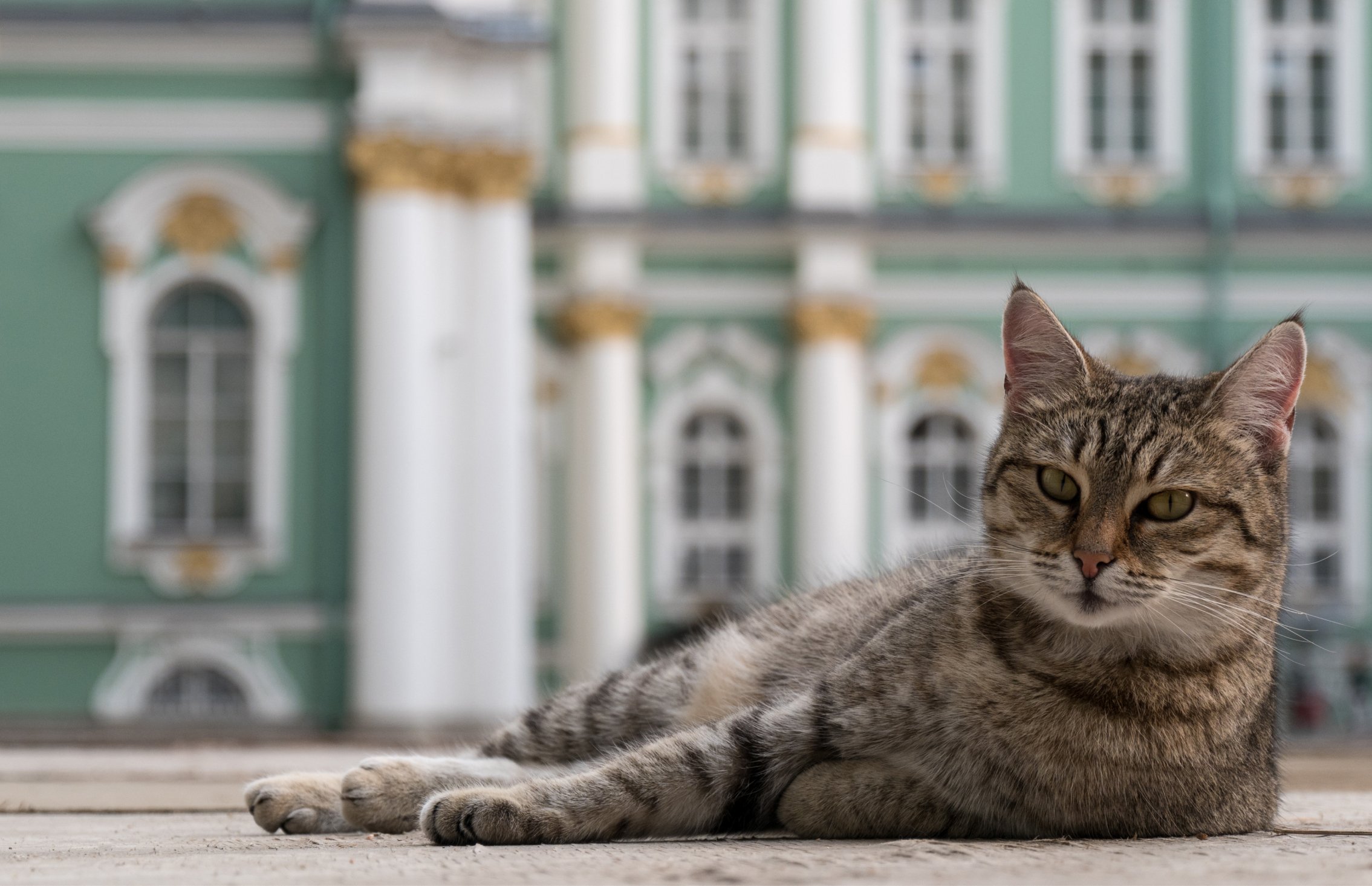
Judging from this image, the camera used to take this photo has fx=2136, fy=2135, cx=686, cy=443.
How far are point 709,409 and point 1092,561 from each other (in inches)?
855

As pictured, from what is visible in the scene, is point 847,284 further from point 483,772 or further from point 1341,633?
point 483,772

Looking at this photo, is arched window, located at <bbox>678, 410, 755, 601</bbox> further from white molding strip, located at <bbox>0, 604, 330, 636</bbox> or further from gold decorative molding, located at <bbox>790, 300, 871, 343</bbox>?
white molding strip, located at <bbox>0, 604, 330, 636</bbox>

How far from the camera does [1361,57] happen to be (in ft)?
85.4

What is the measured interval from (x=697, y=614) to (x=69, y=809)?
1926 cm

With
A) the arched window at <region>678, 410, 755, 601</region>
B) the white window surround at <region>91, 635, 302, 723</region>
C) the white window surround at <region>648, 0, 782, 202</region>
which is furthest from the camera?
the white window surround at <region>648, 0, 782, 202</region>

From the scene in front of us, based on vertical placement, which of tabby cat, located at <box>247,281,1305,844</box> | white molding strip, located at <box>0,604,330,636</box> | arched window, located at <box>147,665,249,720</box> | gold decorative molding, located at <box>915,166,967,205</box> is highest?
gold decorative molding, located at <box>915,166,967,205</box>

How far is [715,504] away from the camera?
25.4 meters

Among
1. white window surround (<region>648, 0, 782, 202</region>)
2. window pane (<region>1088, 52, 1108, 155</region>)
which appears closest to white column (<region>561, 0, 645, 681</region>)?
white window surround (<region>648, 0, 782, 202</region>)

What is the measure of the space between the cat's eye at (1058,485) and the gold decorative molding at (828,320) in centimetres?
2090

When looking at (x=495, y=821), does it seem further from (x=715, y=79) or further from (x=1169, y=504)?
(x=715, y=79)

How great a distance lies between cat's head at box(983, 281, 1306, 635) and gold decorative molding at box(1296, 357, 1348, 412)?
880 inches

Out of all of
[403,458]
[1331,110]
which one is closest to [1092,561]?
[403,458]

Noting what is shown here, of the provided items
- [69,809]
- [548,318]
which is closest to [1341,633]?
[548,318]

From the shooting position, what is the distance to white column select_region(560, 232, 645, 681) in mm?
24438
